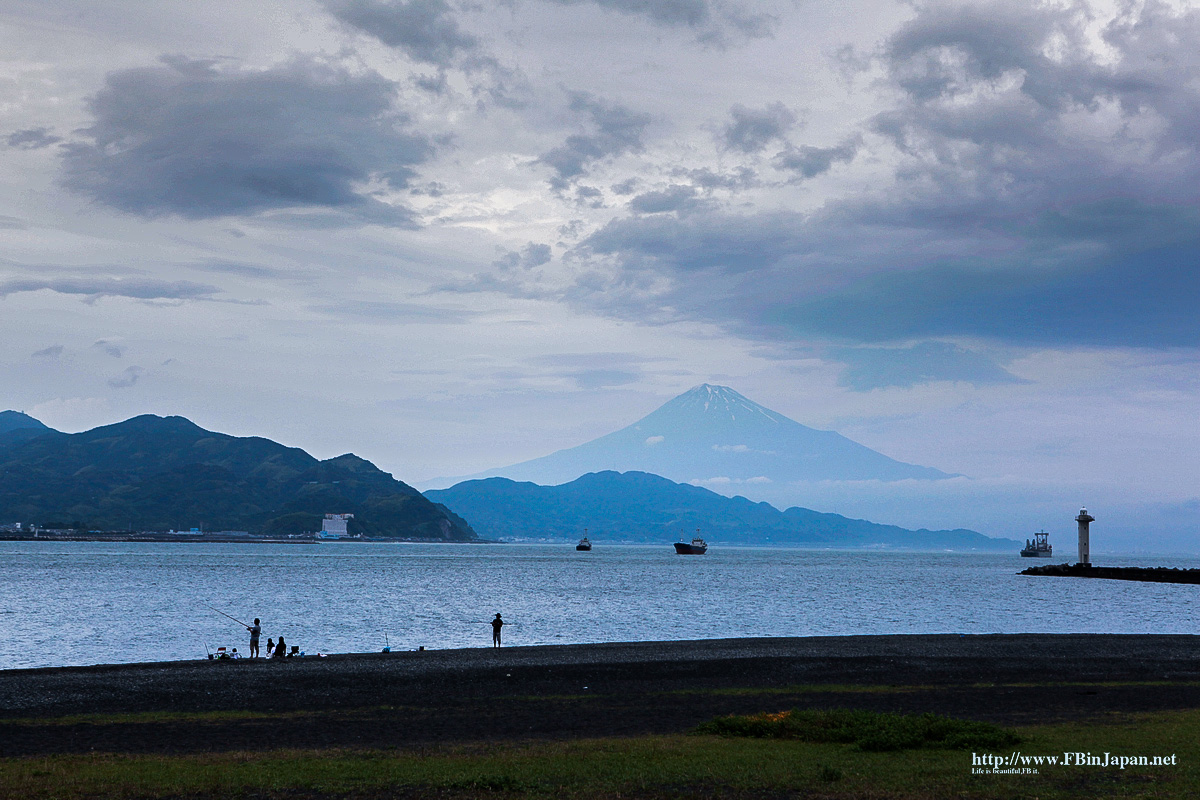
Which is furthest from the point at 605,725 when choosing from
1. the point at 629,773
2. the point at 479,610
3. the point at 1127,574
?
the point at 1127,574

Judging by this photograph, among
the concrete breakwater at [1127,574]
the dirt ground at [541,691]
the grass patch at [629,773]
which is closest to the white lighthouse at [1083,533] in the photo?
the concrete breakwater at [1127,574]

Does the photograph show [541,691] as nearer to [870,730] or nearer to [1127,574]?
[870,730]

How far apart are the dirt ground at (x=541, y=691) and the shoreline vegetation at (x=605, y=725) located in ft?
0.46

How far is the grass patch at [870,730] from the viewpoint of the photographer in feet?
70.4

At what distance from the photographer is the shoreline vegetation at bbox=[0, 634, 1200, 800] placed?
18.1 metres

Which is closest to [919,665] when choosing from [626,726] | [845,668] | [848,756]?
[845,668]

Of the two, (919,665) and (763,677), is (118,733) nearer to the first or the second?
(763,677)

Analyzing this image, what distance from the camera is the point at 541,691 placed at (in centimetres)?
3444

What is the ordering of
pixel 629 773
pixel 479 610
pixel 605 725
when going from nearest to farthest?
pixel 629 773 < pixel 605 725 < pixel 479 610

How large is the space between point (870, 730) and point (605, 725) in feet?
24.8

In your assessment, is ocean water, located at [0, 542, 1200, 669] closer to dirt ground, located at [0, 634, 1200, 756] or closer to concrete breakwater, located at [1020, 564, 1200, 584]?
dirt ground, located at [0, 634, 1200, 756]

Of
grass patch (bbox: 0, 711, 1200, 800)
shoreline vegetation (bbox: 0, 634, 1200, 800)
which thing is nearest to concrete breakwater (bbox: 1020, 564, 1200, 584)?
shoreline vegetation (bbox: 0, 634, 1200, 800)

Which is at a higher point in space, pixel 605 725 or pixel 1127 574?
pixel 605 725

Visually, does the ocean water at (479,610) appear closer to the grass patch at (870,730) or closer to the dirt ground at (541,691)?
the dirt ground at (541,691)
